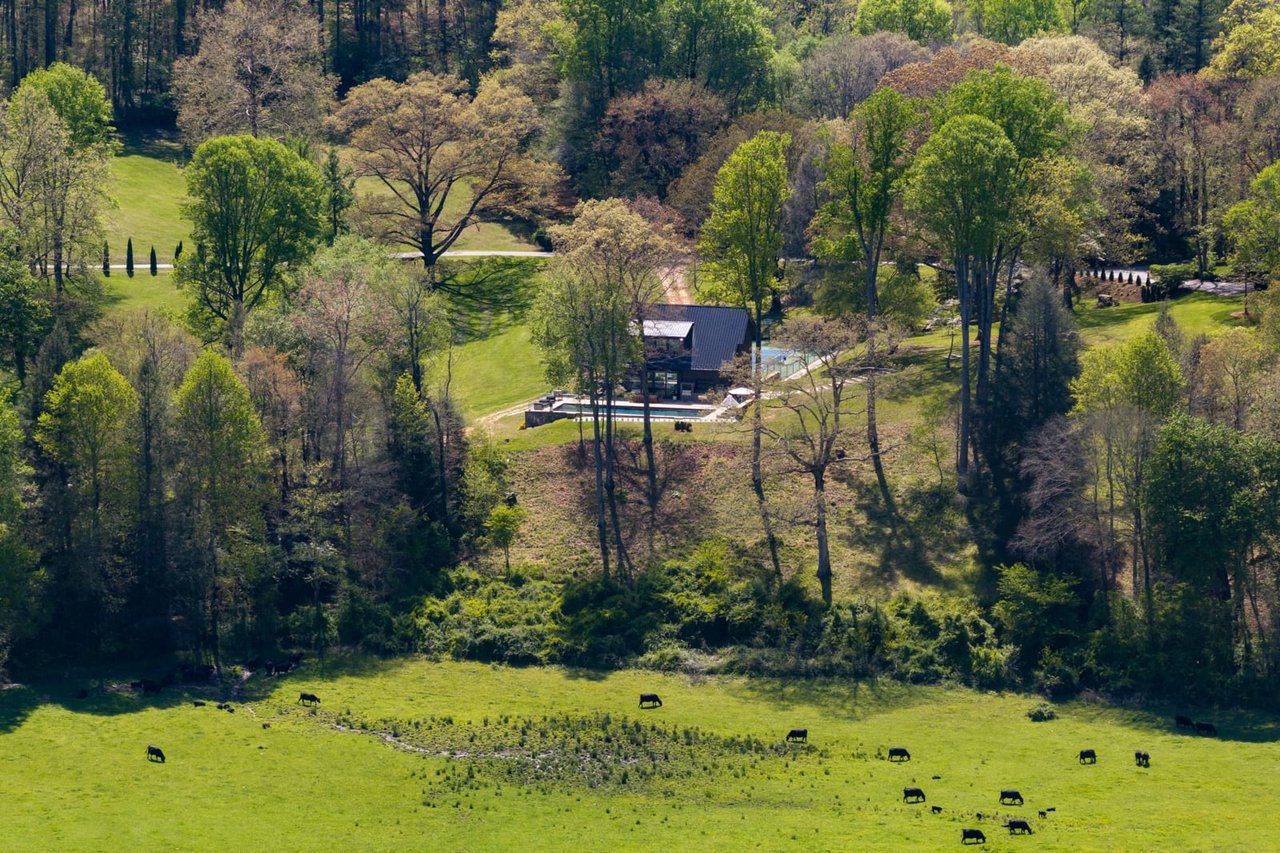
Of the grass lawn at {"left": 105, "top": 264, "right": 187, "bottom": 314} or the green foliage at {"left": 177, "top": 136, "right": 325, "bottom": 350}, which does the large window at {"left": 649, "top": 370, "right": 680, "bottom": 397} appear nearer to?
the green foliage at {"left": 177, "top": 136, "right": 325, "bottom": 350}

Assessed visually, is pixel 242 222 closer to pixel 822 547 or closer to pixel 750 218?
pixel 750 218

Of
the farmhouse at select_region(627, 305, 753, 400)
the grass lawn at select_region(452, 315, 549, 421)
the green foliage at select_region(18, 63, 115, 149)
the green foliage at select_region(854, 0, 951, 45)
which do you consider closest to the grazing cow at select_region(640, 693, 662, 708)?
the grass lawn at select_region(452, 315, 549, 421)

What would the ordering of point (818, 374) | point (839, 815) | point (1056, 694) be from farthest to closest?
point (818, 374), point (1056, 694), point (839, 815)

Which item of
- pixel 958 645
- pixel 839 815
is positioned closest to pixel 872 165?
pixel 958 645

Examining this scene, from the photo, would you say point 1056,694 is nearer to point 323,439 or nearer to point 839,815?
point 839,815

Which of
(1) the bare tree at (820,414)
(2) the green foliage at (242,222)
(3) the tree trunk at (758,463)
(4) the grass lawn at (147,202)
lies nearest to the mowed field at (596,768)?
(3) the tree trunk at (758,463)

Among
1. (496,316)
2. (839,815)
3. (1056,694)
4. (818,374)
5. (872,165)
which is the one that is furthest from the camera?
(496,316)
